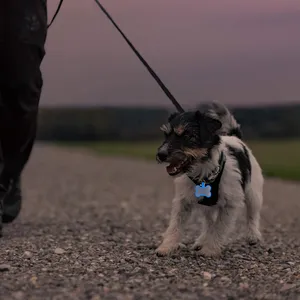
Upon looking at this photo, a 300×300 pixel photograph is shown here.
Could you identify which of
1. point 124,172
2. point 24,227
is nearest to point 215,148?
point 24,227

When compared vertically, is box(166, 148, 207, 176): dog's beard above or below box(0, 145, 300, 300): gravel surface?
above

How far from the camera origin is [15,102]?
570 cm

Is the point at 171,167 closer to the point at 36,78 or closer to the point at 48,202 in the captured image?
the point at 36,78

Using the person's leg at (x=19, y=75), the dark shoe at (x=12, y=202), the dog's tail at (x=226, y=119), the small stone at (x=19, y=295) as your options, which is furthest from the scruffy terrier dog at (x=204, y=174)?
the dark shoe at (x=12, y=202)

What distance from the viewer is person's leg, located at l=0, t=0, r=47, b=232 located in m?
5.39

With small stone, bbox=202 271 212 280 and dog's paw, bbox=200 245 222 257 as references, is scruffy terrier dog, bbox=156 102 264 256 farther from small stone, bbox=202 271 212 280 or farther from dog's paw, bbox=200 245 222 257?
small stone, bbox=202 271 212 280

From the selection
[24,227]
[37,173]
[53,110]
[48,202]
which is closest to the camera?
[24,227]

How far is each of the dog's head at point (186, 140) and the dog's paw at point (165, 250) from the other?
2.20ft

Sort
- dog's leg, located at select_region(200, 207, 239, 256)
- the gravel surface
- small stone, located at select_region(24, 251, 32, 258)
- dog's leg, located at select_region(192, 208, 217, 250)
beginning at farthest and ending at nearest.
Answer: dog's leg, located at select_region(192, 208, 217, 250) → dog's leg, located at select_region(200, 207, 239, 256) → small stone, located at select_region(24, 251, 32, 258) → the gravel surface

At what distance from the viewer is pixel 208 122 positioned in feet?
17.6

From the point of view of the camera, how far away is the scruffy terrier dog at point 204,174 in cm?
520

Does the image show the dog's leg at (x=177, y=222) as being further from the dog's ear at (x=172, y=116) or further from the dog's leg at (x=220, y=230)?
the dog's ear at (x=172, y=116)

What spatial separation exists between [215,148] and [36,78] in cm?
170

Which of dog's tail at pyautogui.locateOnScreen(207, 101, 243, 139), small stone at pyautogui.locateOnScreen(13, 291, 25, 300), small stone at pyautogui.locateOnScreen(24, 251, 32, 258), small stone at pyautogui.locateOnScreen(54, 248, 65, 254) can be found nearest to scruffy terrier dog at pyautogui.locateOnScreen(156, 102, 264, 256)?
dog's tail at pyautogui.locateOnScreen(207, 101, 243, 139)
